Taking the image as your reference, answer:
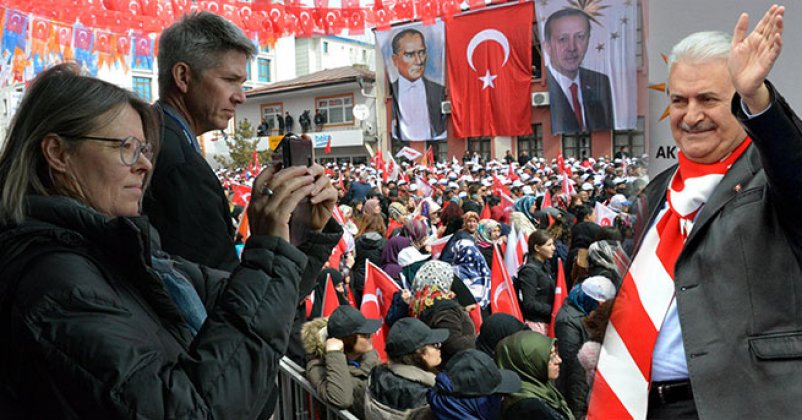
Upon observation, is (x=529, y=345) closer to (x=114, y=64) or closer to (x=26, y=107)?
(x=26, y=107)

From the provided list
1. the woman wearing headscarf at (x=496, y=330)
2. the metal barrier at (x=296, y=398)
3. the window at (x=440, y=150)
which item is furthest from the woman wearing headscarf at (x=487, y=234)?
the window at (x=440, y=150)

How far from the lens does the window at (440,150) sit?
35306 millimetres

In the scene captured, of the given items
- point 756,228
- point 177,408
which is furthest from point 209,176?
point 756,228

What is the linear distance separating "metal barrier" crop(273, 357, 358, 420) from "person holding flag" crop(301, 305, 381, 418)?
90 millimetres

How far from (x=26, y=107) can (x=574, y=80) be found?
28163 mm

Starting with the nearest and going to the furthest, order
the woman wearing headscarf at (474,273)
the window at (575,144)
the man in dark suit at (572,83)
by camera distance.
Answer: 1. the woman wearing headscarf at (474,273)
2. the man in dark suit at (572,83)
3. the window at (575,144)

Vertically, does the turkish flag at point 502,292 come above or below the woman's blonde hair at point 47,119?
below

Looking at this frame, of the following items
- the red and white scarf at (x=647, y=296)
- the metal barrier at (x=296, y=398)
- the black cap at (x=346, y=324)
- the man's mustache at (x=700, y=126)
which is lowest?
the metal barrier at (x=296, y=398)

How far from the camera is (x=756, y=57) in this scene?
1.22 m

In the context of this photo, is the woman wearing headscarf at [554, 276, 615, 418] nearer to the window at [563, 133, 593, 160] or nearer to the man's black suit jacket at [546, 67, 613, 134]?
the man's black suit jacket at [546, 67, 613, 134]

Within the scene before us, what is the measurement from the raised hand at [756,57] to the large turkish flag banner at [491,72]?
2777cm

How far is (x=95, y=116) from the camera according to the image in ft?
4.19

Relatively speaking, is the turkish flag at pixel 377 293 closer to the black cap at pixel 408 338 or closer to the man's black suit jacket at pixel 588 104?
the black cap at pixel 408 338

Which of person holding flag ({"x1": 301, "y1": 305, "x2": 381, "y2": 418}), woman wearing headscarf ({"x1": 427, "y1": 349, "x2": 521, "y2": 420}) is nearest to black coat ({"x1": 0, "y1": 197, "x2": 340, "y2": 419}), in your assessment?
woman wearing headscarf ({"x1": 427, "y1": 349, "x2": 521, "y2": 420})
